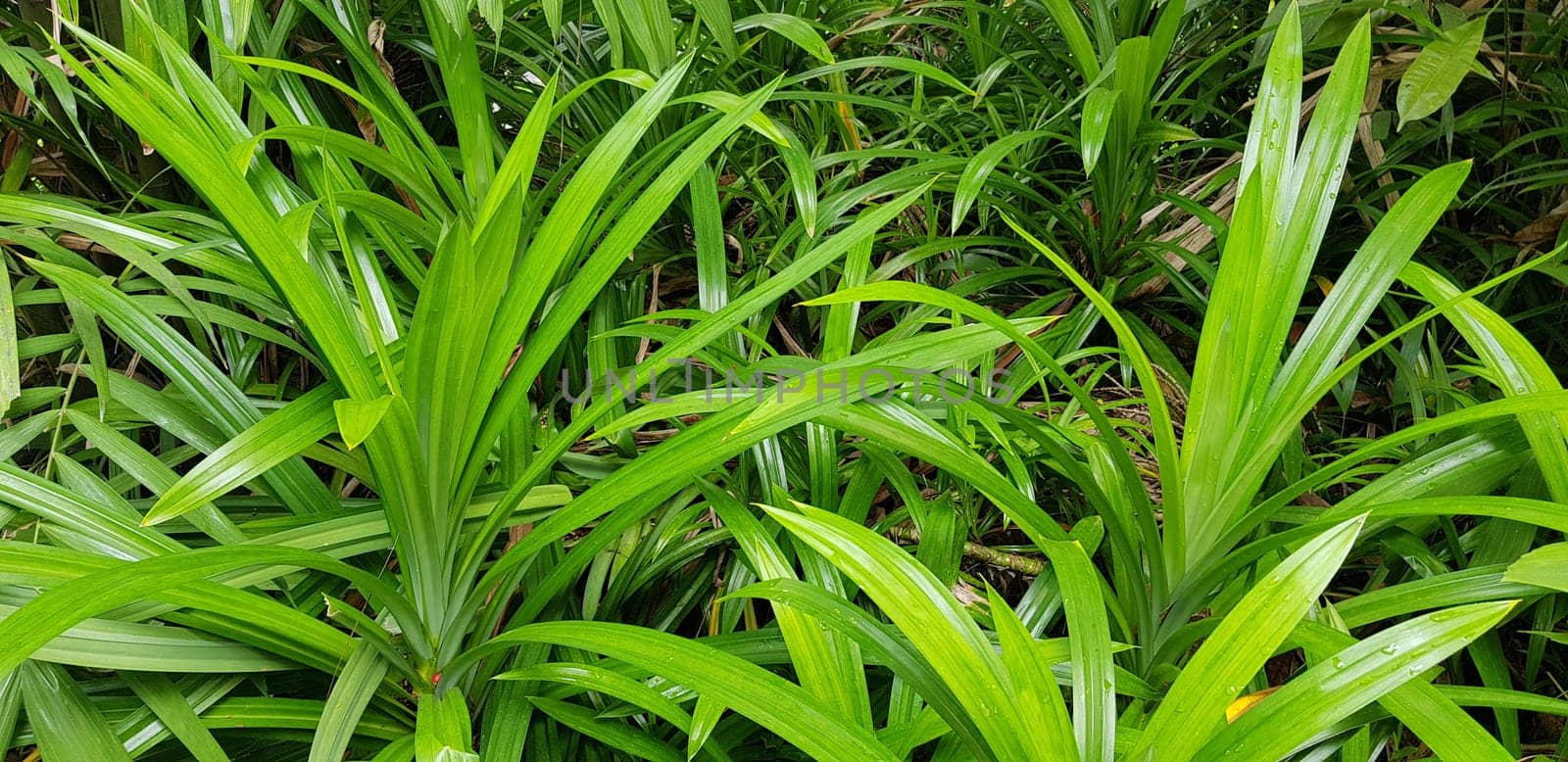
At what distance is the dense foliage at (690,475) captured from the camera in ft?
1.66

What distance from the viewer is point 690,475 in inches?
24.1

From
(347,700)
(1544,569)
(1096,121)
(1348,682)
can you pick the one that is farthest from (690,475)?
(1096,121)

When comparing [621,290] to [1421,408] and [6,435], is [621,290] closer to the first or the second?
[6,435]

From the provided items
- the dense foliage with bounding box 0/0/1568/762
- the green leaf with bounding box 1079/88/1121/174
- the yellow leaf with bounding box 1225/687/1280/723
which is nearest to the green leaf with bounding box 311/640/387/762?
the dense foliage with bounding box 0/0/1568/762

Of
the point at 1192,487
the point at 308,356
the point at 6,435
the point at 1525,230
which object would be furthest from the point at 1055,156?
the point at 6,435

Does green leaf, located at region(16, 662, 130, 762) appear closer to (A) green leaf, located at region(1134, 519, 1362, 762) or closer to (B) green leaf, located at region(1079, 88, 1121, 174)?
(A) green leaf, located at region(1134, 519, 1362, 762)

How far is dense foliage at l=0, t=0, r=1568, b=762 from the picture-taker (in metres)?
0.51

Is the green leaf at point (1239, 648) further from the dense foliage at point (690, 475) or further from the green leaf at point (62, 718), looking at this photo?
the green leaf at point (62, 718)

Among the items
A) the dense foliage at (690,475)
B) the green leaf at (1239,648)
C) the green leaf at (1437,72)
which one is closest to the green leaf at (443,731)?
the dense foliage at (690,475)

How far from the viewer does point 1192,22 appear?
1.63 meters

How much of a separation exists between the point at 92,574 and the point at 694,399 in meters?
0.36

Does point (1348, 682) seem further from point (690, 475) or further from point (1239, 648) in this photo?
point (690, 475)

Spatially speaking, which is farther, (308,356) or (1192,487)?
(308,356)

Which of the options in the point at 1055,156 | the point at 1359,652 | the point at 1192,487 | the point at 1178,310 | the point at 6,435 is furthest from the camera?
the point at 1055,156
